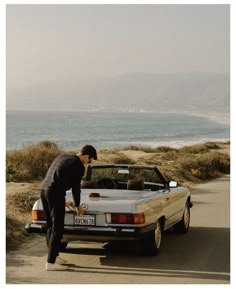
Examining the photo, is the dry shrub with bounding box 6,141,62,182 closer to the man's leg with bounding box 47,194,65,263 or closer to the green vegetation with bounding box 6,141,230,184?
the green vegetation with bounding box 6,141,230,184

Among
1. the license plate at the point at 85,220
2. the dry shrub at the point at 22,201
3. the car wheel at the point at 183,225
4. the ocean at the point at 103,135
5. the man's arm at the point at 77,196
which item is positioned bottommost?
the car wheel at the point at 183,225

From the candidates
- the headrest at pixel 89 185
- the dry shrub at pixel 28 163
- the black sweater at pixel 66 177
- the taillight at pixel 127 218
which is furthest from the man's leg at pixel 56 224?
the dry shrub at pixel 28 163

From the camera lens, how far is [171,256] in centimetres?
1004

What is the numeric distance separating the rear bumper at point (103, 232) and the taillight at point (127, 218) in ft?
0.27

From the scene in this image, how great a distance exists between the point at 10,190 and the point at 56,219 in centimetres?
776

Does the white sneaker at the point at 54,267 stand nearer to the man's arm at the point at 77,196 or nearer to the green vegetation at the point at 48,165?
the man's arm at the point at 77,196

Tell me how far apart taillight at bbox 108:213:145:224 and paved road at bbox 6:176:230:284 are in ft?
2.06

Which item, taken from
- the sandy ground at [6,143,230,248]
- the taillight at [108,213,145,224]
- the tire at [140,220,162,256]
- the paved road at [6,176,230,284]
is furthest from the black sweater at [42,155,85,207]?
the sandy ground at [6,143,230,248]

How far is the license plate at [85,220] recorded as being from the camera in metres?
9.27

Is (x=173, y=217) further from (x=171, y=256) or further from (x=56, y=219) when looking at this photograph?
(x=56, y=219)

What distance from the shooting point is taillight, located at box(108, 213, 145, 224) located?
9.13m
